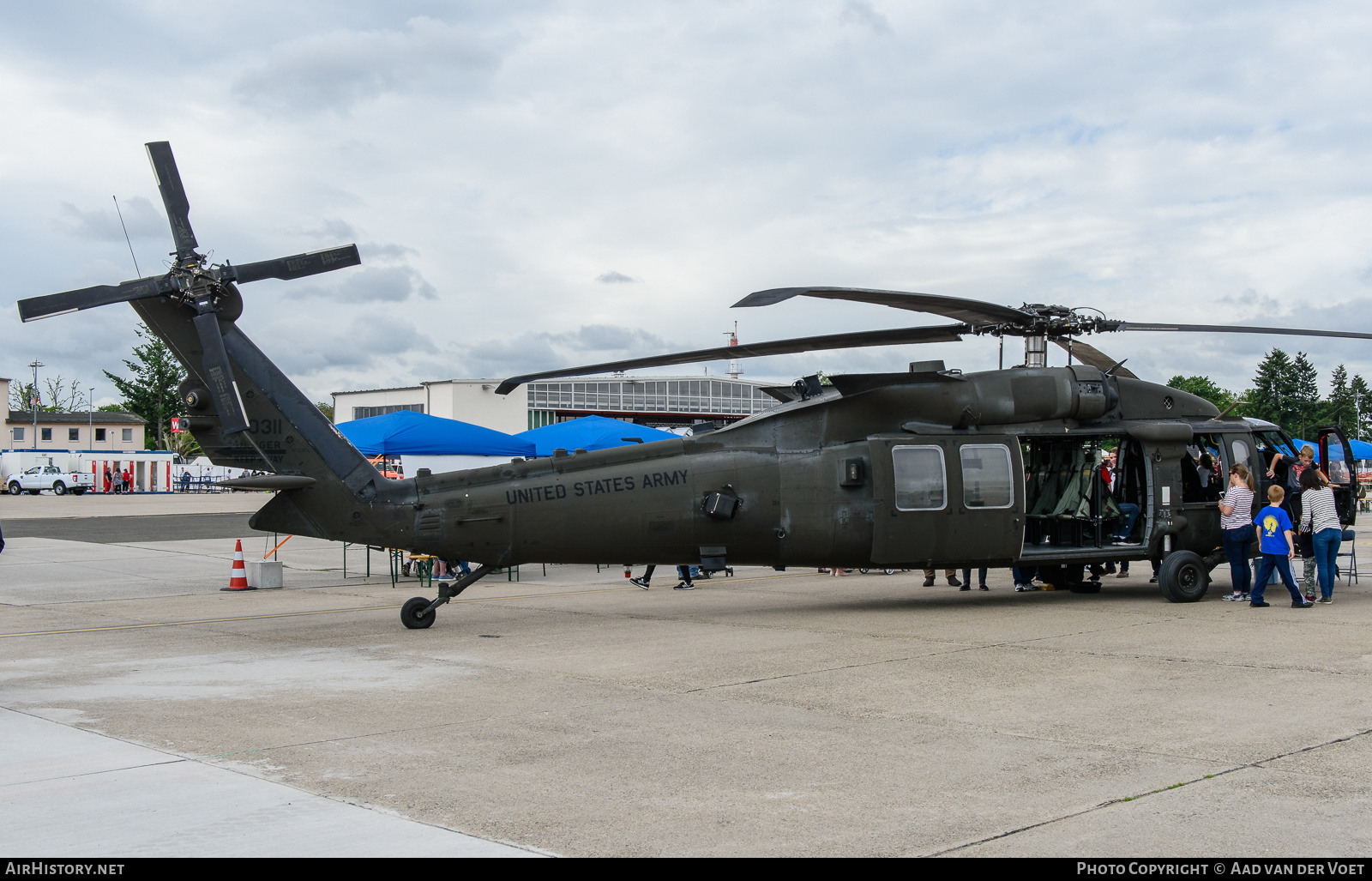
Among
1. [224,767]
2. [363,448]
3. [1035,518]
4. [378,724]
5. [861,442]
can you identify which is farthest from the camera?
[363,448]

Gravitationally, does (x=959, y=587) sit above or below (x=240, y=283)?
below

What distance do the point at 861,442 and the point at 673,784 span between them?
25.7 ft

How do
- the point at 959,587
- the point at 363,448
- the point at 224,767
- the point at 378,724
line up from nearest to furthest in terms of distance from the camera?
the point at 224,767 < the point at 378,724 < the point at 959,587 < the point at 363,448

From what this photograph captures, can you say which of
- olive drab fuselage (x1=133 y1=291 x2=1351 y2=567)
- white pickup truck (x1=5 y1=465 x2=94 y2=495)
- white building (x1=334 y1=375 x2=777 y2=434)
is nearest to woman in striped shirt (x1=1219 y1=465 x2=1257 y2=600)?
olive drab fuselage (x1=133 y1=291 x2=1351 y2=567)

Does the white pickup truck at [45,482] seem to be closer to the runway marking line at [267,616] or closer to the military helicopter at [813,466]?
the runway marking line at [267,616]

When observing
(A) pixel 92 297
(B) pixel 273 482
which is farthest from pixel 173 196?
(B) pixel 273 482

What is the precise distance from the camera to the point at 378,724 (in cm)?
711

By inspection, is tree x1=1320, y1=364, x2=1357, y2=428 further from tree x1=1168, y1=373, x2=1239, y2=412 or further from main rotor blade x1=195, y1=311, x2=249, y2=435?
main rotor blade x1=195, y1=311, x2=249, y2=435

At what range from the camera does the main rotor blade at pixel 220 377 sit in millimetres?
10875

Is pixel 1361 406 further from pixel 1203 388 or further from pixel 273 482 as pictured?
pixel 273 482

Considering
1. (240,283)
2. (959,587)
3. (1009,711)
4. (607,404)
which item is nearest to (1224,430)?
(959,587)

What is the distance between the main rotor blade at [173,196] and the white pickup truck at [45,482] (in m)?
65.7

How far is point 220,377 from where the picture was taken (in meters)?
10.9

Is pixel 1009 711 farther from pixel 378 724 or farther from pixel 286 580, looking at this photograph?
pixel 286 580
